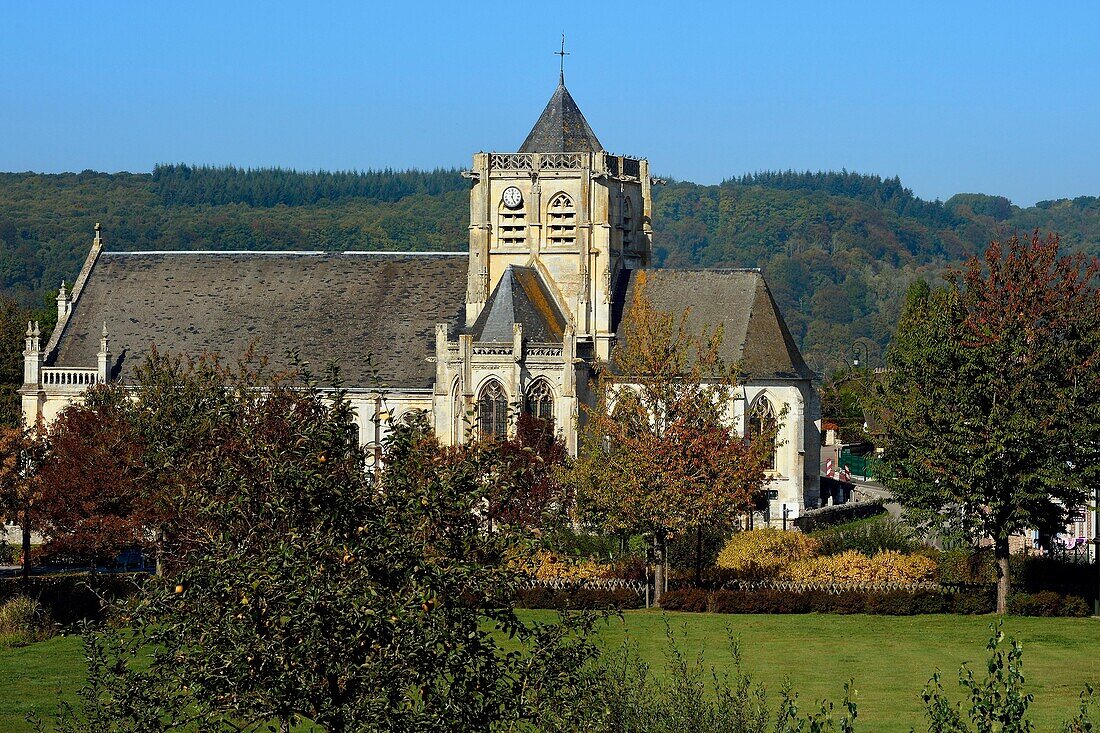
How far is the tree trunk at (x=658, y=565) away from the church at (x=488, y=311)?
13590 mm

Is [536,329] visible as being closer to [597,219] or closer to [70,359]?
[597,219]

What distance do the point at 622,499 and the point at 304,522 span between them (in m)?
28.5

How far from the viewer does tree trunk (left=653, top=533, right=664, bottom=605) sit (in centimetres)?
4641

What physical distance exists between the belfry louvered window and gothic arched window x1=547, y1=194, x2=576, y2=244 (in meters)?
1.05

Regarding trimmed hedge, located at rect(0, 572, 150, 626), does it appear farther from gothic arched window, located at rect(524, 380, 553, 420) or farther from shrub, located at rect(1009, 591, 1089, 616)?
shrub, located at rect(1009, 591, 1089, 616)

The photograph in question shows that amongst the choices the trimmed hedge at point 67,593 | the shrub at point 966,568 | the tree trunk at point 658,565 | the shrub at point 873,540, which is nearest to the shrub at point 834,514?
the shrub at point 873,540

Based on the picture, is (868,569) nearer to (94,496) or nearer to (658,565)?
(658,565)

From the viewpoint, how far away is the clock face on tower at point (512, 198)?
68.2 metres

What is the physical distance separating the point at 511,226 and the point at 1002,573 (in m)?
29.8

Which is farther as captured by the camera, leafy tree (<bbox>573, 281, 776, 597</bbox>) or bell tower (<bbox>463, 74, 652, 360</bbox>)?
bell tower (<bbox>463, 74, 652, 360</bbox>)

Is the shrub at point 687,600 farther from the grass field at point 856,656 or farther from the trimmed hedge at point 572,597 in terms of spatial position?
the trimmed hedge at point 572,597

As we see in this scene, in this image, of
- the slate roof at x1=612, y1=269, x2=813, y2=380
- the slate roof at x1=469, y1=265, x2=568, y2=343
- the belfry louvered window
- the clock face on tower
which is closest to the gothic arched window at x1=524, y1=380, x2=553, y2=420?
the slate roof at x1=469, y1=265, x2=568, y2=343

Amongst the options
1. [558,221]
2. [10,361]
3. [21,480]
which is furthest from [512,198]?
[10,361]

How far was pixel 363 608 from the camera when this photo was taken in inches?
697
